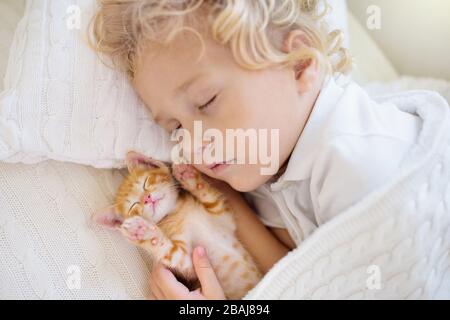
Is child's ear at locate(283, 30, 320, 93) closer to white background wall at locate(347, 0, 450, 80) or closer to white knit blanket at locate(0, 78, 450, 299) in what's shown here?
white knit blanket at locate(0, 78, 450, 299)

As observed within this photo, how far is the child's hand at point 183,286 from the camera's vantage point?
0.98 meters

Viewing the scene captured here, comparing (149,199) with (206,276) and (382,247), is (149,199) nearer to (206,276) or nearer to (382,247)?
(206,276)

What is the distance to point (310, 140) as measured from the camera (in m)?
1.03

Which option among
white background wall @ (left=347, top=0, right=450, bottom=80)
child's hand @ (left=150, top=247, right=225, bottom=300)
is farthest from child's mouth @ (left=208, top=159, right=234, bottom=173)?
white background wall @ (left=347, top=0, right=450, bottom=80)

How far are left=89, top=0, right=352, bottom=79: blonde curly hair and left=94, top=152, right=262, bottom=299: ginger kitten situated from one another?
0.27 metres

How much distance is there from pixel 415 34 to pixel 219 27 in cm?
96

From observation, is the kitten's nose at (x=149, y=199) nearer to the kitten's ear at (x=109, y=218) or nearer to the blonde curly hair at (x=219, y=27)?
the kitten's ear at (x=109, y=218)

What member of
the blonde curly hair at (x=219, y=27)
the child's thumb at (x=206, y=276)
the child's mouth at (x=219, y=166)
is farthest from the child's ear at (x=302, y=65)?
the child's thumb at (x=206, y=276)

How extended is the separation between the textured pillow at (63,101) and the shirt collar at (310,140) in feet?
1.18

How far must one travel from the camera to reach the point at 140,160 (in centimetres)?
113
